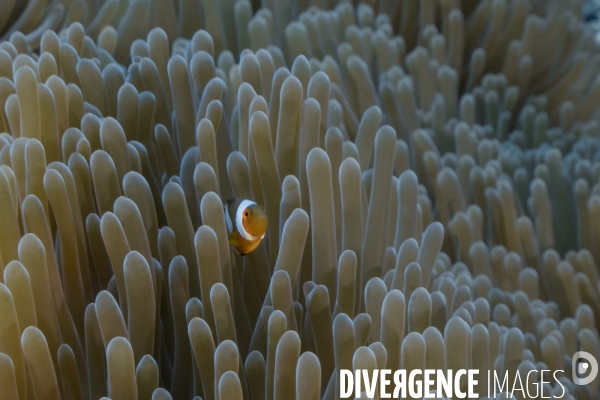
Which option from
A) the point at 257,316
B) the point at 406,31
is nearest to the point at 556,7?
the point at 406,31

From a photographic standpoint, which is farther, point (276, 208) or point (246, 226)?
point (276, 208)

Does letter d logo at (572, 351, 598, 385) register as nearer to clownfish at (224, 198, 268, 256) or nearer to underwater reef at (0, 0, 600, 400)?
underwater reef at (0, 0, 600, 400)

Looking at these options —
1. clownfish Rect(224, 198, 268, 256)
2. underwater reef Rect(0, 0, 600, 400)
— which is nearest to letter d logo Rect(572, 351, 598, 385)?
underwater reef Rect(0, 0, 600, 400)

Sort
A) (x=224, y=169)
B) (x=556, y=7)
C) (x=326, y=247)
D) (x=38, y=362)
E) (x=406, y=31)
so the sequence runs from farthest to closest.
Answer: (x=556, y=7)
(x=406, y=31)
(x=224, y=169)
(x=326, y=247)
(x=38, y=362)

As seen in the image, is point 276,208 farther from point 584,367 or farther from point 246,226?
point 584,367

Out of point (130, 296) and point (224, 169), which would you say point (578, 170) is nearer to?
point (224, 169)

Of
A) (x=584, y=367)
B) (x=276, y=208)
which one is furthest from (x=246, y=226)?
(x=584, y=367)
